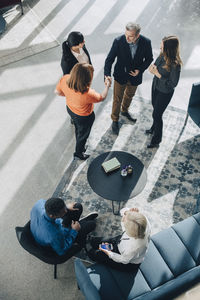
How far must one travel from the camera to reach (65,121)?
16.3 ft

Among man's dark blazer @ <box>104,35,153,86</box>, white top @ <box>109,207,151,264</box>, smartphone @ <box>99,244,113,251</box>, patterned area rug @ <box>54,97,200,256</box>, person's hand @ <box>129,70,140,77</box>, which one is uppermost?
man's dark blazer @ <box>104,35,153,86</box>

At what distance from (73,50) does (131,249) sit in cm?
244

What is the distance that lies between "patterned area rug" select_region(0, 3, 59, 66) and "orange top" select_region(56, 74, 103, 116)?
2684mm

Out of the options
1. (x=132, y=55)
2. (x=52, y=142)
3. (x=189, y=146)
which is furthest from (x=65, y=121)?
(x=189, y=146)

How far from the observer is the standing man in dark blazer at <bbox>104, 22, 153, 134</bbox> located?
3784 millimetres

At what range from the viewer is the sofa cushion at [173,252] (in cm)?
325

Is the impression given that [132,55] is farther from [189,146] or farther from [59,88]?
[189,146]

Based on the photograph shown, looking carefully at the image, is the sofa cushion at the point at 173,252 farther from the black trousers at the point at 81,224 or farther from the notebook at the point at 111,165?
the notebook at the point at 111,165

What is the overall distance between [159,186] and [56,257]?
1848 mm

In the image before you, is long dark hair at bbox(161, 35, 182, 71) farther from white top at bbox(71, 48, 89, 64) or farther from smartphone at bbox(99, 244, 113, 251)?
smartphone at bbox(99, 244, 113, 251)

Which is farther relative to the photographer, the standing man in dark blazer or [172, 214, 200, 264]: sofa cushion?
the standing man in dark blazer

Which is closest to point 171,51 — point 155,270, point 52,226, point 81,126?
point 81,126

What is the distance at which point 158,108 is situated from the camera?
4.15 metres

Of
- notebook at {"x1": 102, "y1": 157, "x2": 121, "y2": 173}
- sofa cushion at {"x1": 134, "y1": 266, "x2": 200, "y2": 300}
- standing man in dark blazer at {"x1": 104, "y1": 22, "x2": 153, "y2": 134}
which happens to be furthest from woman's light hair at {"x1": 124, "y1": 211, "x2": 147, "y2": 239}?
standing man in dark blazer at {"x1": 104, "y1": 22, "x2": 153, "y2": 134}
